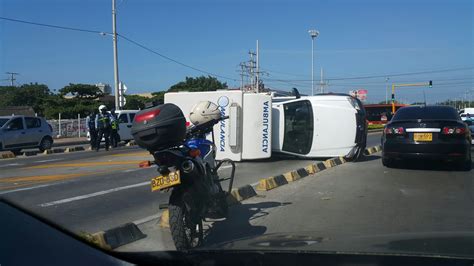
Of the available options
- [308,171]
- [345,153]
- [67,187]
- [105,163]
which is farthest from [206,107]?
[105,163]

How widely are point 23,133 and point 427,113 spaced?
1615 cm

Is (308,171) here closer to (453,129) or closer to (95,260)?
(453,129)

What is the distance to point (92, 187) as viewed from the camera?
10320 mm

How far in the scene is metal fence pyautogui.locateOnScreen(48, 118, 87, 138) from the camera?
122 feet

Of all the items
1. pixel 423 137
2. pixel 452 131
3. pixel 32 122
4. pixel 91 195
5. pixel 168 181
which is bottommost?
pixel 91 195

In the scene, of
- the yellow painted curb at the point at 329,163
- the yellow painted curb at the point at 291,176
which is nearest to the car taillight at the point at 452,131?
the yellow painted curb at the point at 329,163

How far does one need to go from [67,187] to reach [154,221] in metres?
4.22

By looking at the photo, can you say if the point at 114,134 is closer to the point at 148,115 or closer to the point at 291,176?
the point at 291,176

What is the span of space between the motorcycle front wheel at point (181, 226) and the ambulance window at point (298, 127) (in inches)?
362

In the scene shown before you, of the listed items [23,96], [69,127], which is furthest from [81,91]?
[69,127]

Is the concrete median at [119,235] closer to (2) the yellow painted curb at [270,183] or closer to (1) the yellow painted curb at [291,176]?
(2) the yellow painted curb at [270,183]

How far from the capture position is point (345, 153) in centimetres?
1430

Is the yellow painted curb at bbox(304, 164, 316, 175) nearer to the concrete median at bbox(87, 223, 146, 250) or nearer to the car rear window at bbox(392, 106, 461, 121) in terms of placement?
the car rear window at bbox(392, 106, 461, 121)

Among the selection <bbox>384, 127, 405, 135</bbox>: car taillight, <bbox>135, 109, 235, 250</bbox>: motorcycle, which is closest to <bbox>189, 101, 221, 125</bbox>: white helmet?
<bbox>135, 109, 235, 250</bbox>: motorcycle
